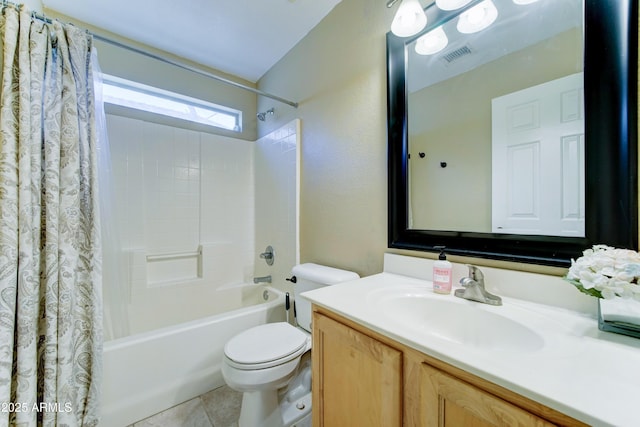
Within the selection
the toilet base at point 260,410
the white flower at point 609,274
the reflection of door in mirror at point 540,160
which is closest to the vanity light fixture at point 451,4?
the reflection of door in mirror at point 540,160

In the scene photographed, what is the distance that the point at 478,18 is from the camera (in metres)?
0.99

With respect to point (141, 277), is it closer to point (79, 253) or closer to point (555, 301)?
point (79, 253)

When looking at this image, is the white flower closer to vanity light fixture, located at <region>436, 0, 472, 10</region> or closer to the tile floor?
vanity light fixture, located at <region>436, 0, 472, 10</region>

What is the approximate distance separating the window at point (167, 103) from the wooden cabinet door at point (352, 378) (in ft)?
6.96

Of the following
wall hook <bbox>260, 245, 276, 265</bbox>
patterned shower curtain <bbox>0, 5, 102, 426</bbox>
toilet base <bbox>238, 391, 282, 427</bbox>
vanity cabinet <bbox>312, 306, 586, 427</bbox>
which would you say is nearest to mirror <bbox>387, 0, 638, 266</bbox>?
vanity cabinet <bbox>312, 306, 586, 427</bbox>

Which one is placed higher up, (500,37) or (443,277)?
(500,37)

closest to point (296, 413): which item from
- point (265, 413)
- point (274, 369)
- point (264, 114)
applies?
point (265, 413)

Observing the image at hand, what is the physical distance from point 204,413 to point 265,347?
1.96ft

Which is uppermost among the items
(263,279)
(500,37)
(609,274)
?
(500,37)

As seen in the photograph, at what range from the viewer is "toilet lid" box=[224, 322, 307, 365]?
109 cm

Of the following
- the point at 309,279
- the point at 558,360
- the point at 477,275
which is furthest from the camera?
the point at 309,279

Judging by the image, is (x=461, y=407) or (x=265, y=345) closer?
(x=461, y=407)

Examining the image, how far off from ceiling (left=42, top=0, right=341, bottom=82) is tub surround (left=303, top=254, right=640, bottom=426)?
5.65 ft

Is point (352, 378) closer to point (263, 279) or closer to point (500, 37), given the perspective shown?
point (500, 37)
